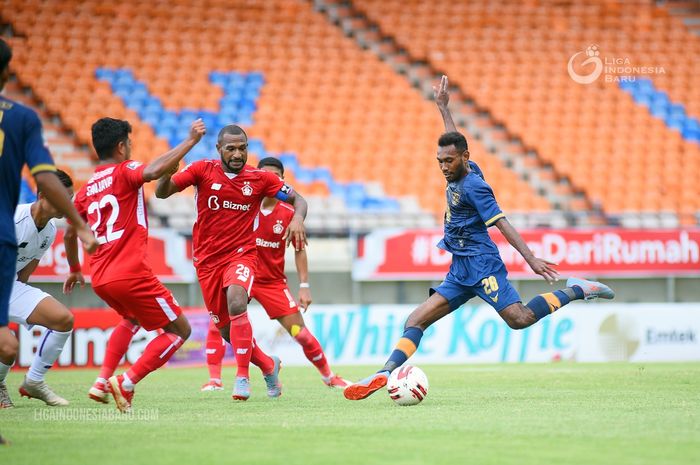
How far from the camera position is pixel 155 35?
2347 cm

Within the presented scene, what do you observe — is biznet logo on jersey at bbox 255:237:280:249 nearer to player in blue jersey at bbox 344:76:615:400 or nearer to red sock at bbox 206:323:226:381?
red sock at bbox 206:323:226:381

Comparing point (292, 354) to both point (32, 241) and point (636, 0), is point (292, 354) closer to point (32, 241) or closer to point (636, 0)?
point (32, 241)

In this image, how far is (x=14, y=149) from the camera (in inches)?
228

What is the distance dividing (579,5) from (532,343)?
1344 centimetres

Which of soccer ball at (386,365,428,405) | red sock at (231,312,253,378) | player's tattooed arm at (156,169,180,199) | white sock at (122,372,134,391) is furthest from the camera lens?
red sock at (231,312,253,378)

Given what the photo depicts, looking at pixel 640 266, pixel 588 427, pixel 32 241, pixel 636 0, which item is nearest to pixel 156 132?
pixel 640 266

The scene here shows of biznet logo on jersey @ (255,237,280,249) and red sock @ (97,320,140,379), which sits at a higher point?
biznet logo on jersey @ (255,237,280,249)

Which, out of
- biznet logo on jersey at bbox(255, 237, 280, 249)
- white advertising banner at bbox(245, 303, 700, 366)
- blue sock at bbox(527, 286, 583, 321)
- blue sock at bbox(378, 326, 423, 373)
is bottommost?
white advertising banner at bbox(245, 303, 700, 366)

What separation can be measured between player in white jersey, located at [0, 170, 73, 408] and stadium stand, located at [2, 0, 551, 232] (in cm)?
1060

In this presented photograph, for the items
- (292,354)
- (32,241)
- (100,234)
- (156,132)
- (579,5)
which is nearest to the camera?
(100,234)

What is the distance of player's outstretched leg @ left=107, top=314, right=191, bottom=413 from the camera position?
7382 mm

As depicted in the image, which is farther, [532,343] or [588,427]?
[532,343]

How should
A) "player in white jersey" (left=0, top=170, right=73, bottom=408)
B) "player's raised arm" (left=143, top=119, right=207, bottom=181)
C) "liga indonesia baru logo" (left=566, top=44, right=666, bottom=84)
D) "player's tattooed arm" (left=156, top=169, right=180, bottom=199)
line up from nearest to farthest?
"player's raised arm" (left=143, top=119, right=207, bottom=181) → "player in white jersey" (left=0, top=170, right=73, bottom=408) → "player's tattooed arm" (left=156, top=169, right=180, bottom=199) → "liga indonesia baru logo" (left=566, top=44, right=666, bottom=84)

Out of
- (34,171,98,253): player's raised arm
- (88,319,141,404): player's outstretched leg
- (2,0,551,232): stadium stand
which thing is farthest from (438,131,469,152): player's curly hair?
(2,0,551,232): stadium stand
